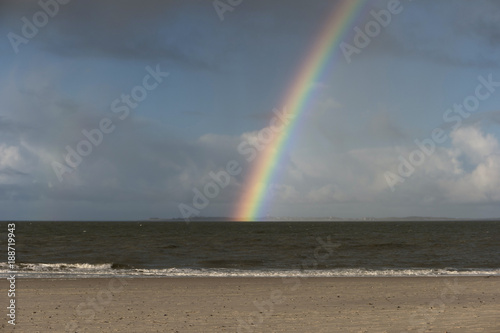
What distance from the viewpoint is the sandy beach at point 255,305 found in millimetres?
13570

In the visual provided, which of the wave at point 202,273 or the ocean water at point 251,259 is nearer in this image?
the wave at point 202,273

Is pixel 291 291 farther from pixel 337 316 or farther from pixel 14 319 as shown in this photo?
pixel 14 319

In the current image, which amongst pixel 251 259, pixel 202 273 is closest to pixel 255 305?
pixel 202 273

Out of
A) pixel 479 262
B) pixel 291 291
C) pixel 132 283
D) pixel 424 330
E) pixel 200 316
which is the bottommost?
pixel 424 330

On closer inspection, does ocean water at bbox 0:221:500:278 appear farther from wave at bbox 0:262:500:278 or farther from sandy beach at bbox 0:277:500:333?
sandy beach at bbox 0:277:500:333

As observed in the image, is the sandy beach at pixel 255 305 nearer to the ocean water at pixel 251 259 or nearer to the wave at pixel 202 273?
the wave at pixel 202 273

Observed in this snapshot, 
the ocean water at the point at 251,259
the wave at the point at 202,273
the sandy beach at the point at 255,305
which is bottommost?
the sandy beach at the point at 255,305

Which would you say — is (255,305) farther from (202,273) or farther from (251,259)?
(251,259)

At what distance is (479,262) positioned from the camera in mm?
43969

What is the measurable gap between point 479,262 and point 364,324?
115ft

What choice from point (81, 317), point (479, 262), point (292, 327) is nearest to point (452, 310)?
point (292, 327)

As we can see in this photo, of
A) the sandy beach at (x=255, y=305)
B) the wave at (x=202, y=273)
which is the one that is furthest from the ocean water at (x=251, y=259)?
the sandy beach at (x=255, y=305)

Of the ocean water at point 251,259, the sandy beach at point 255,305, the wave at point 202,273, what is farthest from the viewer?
the ocean water at point 251,259

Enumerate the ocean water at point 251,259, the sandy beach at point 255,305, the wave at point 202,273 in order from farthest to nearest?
1. the ocean water at point 251,259
2. the wave at point 202,273
3. the sandy beach at point 255,305
